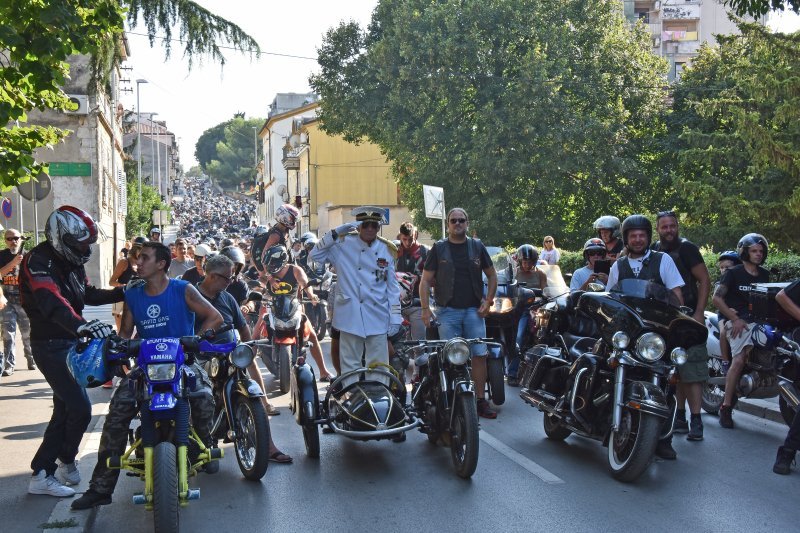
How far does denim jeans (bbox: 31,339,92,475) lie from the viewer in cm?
633

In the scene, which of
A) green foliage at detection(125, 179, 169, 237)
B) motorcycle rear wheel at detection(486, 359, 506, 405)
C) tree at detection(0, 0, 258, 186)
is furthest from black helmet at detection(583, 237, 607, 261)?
green foliage at detection(125, 179, 169, 237)

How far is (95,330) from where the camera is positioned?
546 centimetres

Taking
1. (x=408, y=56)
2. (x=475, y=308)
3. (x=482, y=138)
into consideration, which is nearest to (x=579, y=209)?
(x=482, y=138)

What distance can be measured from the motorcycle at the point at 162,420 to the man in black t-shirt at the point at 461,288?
3.86 m

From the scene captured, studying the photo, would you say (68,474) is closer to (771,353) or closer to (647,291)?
(647,291)

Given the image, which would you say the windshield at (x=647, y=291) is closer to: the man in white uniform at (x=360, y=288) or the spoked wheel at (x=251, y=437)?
the man in white uniform at (x=360, y=288)

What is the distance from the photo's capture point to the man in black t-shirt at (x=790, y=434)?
705 cm

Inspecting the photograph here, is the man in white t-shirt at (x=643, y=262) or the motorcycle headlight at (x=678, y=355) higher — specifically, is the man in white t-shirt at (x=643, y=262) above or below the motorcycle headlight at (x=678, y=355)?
above

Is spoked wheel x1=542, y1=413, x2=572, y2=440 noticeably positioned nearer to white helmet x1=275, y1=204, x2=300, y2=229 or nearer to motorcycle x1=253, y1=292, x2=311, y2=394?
motorcycle x1=253, y1=292, x2=311, y2=394

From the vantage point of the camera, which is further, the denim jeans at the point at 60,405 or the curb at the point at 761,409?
the curb at the point at 761,409

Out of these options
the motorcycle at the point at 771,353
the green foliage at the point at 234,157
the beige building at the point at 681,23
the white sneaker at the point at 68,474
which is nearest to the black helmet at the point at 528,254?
the motorcycle at the point at 771,353

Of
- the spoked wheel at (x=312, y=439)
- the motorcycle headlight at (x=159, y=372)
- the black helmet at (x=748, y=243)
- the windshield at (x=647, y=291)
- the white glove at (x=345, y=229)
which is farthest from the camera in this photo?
the black helmet at (x=748, y=243)

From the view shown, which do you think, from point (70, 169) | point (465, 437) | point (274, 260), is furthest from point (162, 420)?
point (70, 169)

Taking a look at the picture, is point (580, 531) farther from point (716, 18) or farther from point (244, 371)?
point (716, 18)
